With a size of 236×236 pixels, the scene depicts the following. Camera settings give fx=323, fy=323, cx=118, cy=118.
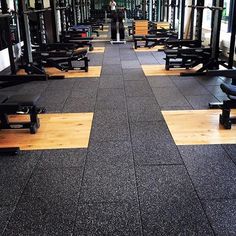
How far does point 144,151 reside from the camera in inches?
108

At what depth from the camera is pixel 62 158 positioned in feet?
8.71

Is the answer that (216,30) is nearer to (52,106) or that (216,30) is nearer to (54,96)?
(54,96)

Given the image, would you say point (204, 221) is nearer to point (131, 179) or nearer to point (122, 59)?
point (131, 179)

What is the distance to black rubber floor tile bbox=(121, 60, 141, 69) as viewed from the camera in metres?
6.22

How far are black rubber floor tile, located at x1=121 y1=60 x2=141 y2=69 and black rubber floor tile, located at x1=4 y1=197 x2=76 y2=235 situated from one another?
14.5 feet

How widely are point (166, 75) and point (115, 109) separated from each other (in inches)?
78.4

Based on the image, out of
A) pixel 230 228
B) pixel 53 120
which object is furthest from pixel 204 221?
pixel 53 120

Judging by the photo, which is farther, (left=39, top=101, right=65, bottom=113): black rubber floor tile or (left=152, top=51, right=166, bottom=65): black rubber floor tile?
(left=152, top=51, right=166, bottom=65): black rubber floor tile

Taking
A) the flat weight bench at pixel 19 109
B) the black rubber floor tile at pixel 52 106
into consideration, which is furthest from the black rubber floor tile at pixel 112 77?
the flat weight bench at pixel 19 109

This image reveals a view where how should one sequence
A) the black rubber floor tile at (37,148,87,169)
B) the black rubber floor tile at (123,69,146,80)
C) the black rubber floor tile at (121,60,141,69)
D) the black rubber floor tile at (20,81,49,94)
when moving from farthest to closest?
the black rubber floor tile at (121,60,141,69), the black rubber floor tile at (123,69,146,80), the black rubber floor tile at (20,81,49,94), the black rubber floor tile at (37,148,87,169)

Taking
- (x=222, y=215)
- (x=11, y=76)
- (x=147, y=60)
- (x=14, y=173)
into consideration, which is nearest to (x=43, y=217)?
(x=14, y=173)

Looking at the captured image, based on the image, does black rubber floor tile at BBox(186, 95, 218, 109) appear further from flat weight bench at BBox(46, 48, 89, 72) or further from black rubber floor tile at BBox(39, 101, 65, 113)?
flat weight bench at BBox(46, 48, 89, 72)

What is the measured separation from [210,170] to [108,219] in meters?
0.94

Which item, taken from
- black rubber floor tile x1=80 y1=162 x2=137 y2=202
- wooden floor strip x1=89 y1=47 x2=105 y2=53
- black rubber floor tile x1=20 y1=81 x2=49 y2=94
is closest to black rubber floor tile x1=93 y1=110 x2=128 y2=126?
black rubber floor tile x1=80 y1=162 x2=137 y2=202
